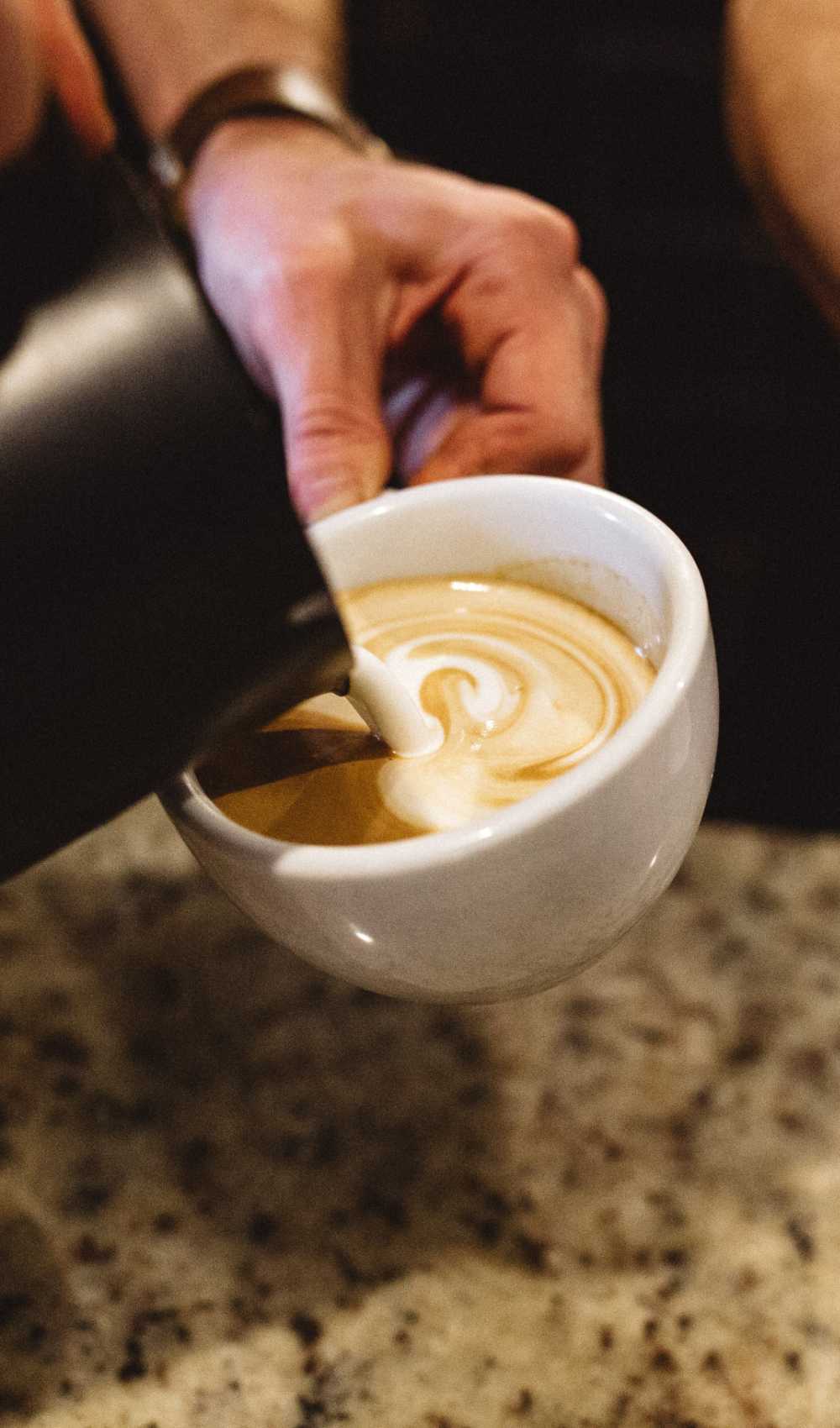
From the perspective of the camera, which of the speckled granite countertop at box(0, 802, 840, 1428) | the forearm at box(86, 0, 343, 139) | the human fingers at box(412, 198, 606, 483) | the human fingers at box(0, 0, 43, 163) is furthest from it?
the forearm at box(86, 0, 343, 139)

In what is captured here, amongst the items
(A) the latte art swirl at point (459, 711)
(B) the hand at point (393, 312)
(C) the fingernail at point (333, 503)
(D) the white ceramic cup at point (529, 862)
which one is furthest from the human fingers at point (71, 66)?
(D) the white ceramic cup at point (529, 862)

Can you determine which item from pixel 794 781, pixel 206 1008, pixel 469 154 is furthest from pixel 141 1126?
pixel 469 154

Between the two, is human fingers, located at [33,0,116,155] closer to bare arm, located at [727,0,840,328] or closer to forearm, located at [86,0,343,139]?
forearm, located at [86,0,343,139]

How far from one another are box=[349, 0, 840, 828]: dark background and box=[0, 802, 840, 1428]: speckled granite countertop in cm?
59

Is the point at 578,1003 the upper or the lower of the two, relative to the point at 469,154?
lower

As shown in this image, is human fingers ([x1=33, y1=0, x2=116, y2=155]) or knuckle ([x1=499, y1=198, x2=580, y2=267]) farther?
knuckle ([x1=499, y1=198, x2=580, y2=267])

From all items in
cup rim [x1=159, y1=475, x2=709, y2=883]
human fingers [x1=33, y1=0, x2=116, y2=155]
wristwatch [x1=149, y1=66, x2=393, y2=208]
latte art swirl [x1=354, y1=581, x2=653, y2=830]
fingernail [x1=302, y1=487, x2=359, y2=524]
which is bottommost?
latte art swirl [x1=354, y1=581, x2=653, y2=830]

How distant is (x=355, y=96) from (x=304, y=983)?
1.14 metres

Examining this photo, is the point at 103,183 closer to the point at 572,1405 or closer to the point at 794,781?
the point at 572,1405

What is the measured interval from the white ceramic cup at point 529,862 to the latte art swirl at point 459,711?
0.15 feet

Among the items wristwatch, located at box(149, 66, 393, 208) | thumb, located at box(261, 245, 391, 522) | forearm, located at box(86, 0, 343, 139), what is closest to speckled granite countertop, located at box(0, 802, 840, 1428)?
thumb, located at box(261, 245, 391, 522)

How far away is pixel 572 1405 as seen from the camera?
543mm

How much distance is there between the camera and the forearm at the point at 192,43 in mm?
1175

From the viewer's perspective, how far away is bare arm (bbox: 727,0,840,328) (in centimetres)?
88
